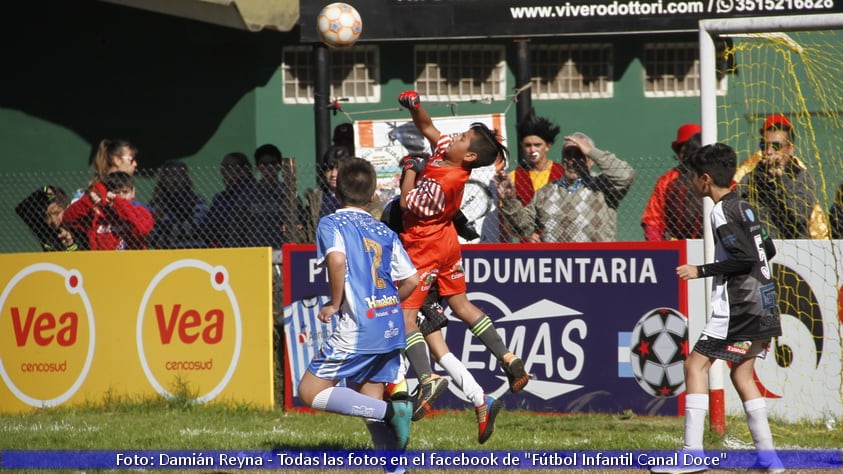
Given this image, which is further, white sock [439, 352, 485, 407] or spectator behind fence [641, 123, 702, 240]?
spectator behind fence [641, 123, 702, 240]

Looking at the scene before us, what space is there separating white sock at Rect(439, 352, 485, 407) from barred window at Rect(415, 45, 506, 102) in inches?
322

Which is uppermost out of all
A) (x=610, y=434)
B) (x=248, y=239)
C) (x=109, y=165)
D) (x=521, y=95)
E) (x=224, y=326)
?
(x=521, y=95)

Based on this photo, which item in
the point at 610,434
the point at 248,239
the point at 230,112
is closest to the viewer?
the point at 610,434

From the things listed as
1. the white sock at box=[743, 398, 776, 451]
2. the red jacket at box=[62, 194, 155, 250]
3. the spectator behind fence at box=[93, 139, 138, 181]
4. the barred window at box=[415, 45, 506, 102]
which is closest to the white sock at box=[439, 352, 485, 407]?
the white sock at box=[743, 398, 776, 451]

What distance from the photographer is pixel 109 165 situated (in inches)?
459

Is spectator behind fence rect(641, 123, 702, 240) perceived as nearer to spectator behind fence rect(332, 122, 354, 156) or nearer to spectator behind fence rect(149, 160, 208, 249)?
spectator behind fence rect(332, 122, 354, 156)

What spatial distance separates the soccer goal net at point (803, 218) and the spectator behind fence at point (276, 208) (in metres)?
3.89

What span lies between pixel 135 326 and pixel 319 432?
2.59 m

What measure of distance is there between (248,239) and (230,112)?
17.5ft

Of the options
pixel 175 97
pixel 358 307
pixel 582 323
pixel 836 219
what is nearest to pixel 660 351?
pixel 582 323

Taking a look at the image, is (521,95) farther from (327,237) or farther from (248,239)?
(327,237)

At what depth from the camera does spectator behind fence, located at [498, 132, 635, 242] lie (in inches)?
405

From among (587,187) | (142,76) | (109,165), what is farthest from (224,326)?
(142,76)

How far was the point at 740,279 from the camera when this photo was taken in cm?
731
